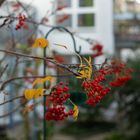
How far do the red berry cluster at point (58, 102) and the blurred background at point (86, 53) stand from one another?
1.92m

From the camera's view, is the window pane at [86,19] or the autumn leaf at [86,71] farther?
the window pane at [86,19]

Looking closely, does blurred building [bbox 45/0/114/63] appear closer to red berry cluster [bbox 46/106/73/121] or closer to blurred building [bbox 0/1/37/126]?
blurred building [bbox 0/1/37/126]

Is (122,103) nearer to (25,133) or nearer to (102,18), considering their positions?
(25,133)

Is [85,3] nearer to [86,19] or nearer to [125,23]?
[86,19]

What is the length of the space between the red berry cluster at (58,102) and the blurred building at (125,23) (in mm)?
14242

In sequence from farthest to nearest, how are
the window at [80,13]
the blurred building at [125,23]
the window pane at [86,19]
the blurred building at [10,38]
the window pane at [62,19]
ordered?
the blurred building at [125,23] < the window pane at [86,19] < the window at [80,13] < the window pane at [62,19] < the blurred building at [10,38]

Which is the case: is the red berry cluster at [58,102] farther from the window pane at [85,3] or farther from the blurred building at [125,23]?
the blurred building at [125,23]

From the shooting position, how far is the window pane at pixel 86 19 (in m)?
16.3

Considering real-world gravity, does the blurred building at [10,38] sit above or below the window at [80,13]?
below

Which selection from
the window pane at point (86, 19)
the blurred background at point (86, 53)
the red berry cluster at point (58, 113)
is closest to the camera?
the red berry cluster at point (58, 113)

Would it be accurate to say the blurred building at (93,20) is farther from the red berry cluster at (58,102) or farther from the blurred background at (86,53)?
the red berry cluster at (58,102)

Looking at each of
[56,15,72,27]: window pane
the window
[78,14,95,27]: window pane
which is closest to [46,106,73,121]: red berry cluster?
[56,15,72,27]: window pane

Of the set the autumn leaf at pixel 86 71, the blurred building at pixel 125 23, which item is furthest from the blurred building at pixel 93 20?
the autumn leaf at pixel 86 71

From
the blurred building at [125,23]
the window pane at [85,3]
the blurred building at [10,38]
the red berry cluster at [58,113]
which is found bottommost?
the red berry cluster at [58,113]
